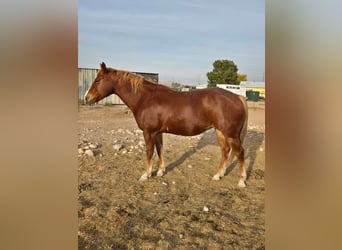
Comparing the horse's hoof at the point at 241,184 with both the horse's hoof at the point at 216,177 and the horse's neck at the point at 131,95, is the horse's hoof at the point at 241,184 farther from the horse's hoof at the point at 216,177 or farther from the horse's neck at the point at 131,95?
the horse's neck at the point at 131,95

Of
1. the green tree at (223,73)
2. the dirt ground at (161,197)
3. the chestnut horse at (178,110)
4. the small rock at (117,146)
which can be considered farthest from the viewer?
the small rock at (117,146)

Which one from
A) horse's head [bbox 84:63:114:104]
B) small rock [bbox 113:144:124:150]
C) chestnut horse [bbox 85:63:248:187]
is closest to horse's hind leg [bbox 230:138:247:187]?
chestnut horse [bbox 85:63:248:187]

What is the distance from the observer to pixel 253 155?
198cm

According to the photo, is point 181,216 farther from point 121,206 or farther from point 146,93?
point 146,93

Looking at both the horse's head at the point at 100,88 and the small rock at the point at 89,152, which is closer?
the horse's head at the point at 100,88

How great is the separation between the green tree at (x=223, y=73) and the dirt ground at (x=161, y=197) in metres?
0.17

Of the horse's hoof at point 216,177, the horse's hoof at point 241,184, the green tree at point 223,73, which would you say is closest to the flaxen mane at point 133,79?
the green tree at point 223,73

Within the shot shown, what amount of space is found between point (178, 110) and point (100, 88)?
53cm

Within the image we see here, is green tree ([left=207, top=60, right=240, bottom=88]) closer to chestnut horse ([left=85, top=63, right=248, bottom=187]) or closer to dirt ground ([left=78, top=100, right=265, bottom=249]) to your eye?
dirt ground ([left=78, top=100, right=265, bottom=249])

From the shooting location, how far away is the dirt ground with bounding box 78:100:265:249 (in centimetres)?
111

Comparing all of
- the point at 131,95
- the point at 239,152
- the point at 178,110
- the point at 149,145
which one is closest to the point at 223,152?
the point at 239,152

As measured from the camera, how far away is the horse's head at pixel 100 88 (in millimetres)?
1483

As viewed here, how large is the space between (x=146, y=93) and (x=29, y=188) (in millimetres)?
1406

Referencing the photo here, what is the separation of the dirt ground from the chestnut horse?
0.32 feet
